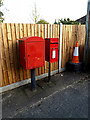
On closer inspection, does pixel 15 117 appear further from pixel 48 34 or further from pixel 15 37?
pixel 48 34

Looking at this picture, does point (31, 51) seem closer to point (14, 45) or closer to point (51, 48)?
point (14, 45)

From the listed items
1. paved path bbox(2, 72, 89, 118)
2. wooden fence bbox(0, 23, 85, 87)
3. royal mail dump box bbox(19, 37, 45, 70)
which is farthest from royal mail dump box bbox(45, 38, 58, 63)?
paved path bbox(2, 72, 89, 118)

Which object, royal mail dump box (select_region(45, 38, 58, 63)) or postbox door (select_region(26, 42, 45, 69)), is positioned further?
royal mail dump box (select_region(45, 38, 58, 63))

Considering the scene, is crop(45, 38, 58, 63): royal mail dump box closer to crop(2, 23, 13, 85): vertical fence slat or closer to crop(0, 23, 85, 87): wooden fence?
crop(0, 23, 85, 87): wooden fence

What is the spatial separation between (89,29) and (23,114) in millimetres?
4205

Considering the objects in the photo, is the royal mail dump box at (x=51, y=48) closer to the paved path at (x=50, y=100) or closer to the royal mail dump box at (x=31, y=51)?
the royal mail dump box at (x=31, y=51)

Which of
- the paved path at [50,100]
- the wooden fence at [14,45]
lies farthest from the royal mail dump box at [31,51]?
the paved path at [50,100]

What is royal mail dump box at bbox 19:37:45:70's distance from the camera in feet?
8.33

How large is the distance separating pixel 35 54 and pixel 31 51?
162 millimetres

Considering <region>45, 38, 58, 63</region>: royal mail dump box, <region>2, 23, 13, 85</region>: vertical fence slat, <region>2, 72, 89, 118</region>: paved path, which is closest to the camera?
<region>2, 72, 89, 118</region>: paved path

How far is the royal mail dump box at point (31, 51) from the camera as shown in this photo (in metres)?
2.54

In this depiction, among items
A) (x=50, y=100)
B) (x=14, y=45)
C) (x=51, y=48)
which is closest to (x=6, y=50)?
(x=14, y=45)

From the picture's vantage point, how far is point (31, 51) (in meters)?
2.64

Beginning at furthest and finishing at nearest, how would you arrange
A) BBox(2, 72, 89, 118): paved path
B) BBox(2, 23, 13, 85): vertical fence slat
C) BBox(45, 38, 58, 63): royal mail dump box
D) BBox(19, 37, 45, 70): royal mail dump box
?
BBox(45, 38, 58, 63): royal mail dump box → BBox(2, 23, 13, 85): vertical fence slat → BBox(19, 37, 45, 70): royal mail dump box → BBox(2, 72, 89, 118): paved path
